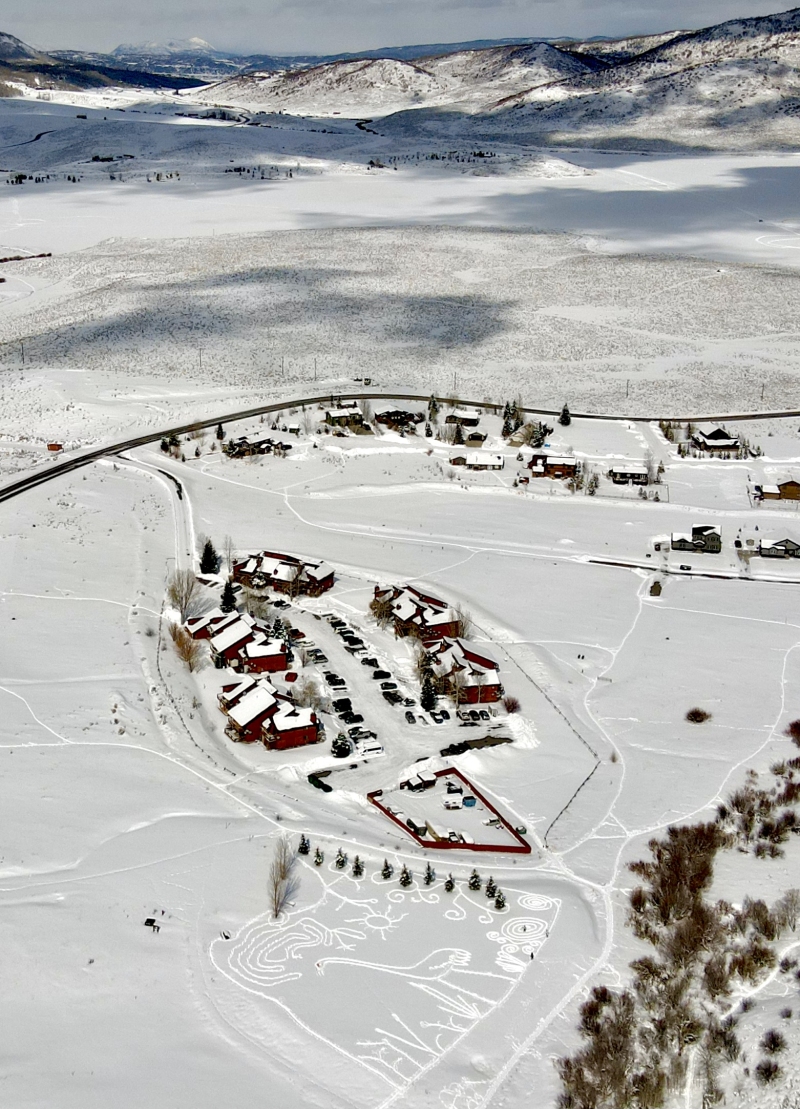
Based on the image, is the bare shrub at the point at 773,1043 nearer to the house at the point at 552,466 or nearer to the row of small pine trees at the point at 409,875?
the row of small pine trees at the point at 409,875

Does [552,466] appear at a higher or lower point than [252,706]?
higher

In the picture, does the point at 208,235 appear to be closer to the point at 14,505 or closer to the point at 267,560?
the point at 14,505

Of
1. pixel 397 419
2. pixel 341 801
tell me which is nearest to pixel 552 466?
pixel 397 419

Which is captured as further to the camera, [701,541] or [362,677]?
[701,541]

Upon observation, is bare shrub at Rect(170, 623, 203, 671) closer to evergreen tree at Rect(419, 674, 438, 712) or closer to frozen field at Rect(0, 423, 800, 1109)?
frozen field at Rect(0, 423, 800, 1109)

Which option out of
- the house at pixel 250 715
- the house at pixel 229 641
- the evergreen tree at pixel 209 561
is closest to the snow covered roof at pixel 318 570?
the evergreen tree at pixel 209 561

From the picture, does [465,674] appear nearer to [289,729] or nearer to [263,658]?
[289,729]

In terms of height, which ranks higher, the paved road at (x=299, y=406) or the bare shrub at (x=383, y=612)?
the paved road at (x=299, y=406)
